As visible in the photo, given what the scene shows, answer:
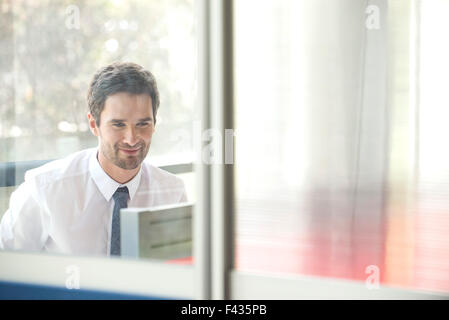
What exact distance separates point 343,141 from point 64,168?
131cm

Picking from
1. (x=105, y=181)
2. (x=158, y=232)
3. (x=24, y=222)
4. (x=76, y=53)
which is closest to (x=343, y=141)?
(x=158, y=232)

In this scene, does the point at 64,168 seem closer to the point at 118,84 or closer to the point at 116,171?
the point at 116,171

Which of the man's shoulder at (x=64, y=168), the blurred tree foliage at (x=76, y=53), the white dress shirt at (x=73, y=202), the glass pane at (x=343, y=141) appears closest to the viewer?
the glass pane at (x=343, y=141)

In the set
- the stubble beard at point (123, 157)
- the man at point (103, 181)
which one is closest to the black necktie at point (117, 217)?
the man at point (103, 181)

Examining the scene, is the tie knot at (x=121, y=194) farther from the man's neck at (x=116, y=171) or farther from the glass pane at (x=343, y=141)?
the glass pane at (x=343, y=141)

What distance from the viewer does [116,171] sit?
3668 millimetres

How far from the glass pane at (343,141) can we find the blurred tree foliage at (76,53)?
0.28 metres

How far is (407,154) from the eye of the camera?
10.1 ft

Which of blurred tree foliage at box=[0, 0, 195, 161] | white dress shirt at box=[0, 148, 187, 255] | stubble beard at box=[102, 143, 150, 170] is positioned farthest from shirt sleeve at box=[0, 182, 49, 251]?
stubble beard at box=[102, 143, 150, 170]

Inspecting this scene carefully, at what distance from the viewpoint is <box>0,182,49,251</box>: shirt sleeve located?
150 inches

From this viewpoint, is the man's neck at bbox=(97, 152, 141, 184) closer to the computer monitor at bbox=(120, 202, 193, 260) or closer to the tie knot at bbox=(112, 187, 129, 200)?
the tie knot at bbox=(112, 187, 129, 200)

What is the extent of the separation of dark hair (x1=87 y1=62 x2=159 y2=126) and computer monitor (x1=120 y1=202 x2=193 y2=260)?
402 millimetres

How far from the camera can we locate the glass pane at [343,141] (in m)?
3.05
